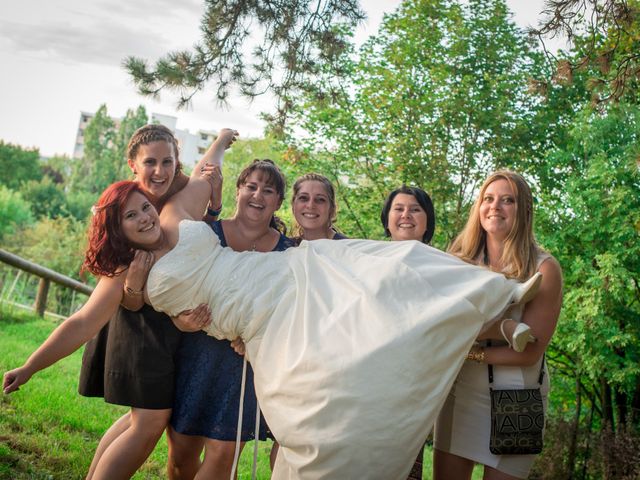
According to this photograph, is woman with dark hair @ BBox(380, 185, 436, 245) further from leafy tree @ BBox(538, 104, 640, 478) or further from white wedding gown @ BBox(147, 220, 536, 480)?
leafy tree @ BBox(538, 104, 640, 478)

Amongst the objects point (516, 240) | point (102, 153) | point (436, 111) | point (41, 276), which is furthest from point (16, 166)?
point (516, 240)

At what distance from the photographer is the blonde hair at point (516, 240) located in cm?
281

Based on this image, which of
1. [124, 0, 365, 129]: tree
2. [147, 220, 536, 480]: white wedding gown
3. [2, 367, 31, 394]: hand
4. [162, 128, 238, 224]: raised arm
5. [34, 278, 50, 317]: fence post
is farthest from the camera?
[34, 278, 50, 317]: fence post

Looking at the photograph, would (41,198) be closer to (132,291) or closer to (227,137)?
(227,137)

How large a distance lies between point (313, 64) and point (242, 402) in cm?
372

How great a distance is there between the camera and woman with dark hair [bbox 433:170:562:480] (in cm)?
267

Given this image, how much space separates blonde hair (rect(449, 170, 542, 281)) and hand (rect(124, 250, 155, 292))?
5.49 feet

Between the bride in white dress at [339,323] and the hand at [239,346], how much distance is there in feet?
0.26

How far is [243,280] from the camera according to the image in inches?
102

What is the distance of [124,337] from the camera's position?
2822 millimetres

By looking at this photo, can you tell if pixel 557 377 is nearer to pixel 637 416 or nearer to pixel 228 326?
pixel 637 416

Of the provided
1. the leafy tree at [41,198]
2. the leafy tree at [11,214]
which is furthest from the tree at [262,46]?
the leafy tree at [41,198]

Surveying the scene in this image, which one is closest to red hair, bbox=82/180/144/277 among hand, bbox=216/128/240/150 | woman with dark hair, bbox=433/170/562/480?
hand, bbox=216/128/240/150

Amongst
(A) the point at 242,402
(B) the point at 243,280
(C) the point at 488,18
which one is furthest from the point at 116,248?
(C) the point at 488,18
